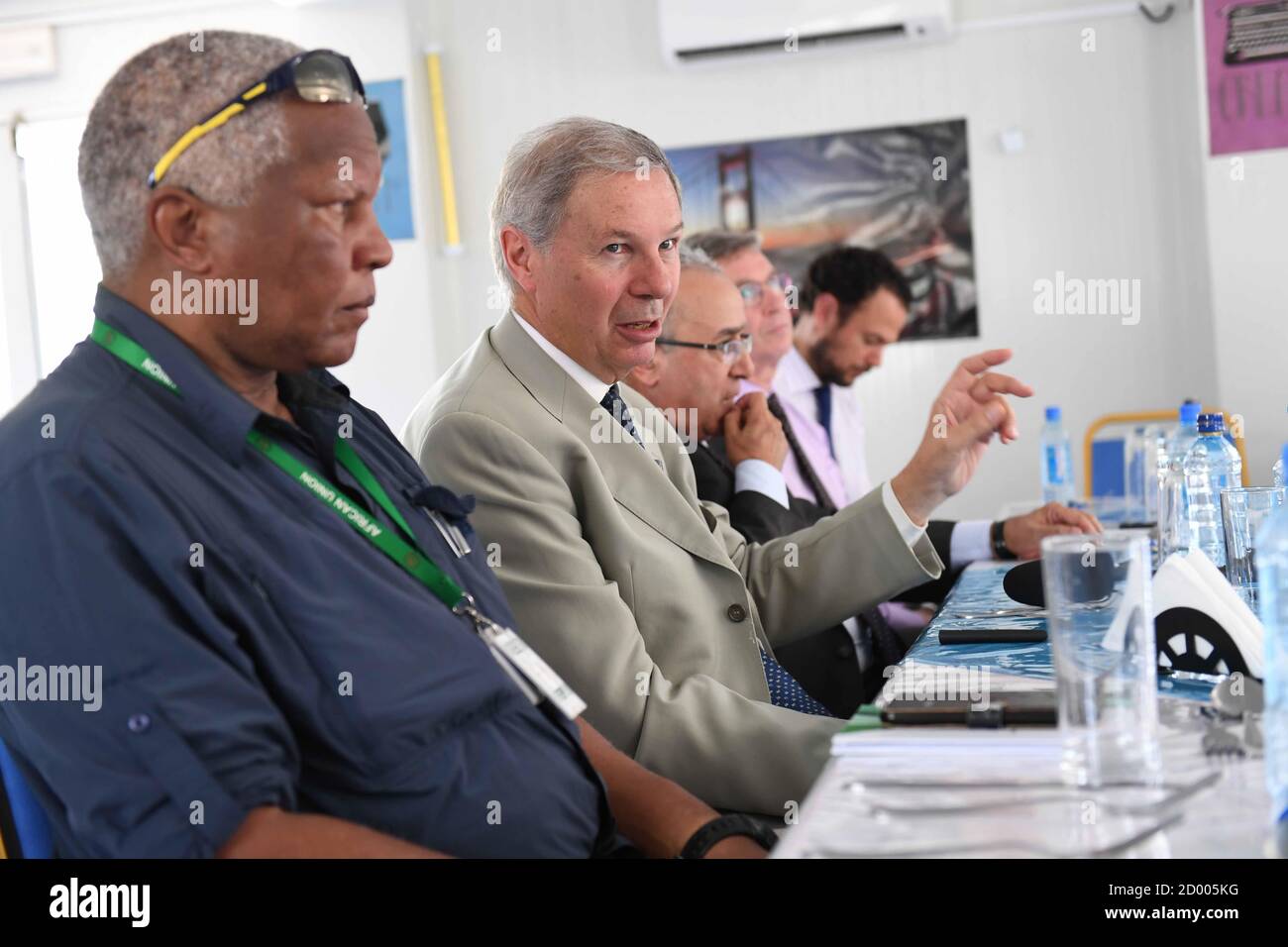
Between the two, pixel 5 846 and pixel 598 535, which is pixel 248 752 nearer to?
pixel 5 846

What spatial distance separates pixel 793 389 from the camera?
411 cm

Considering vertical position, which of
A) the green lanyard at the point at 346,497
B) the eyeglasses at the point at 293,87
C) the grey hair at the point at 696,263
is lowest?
the green lanyard at the point at 346,497

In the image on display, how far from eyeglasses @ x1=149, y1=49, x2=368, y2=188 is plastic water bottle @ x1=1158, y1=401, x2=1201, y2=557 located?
4.68 feet

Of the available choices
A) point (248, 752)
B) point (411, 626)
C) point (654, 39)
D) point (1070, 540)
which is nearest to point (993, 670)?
point (1070, 540)

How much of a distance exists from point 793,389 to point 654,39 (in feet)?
7.32

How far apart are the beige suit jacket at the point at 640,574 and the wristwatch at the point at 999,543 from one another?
738mm

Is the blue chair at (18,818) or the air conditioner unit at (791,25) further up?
the air conditioner unit at (791,25)

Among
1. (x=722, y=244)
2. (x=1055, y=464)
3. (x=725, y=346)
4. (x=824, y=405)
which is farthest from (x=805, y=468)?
(x=1055, y=464)

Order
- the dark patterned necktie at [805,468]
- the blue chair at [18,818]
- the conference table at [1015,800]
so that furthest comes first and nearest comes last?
the dark patterned necktie at [805,468]
the blue chair at [18,818]
the conference table at [1015,800]

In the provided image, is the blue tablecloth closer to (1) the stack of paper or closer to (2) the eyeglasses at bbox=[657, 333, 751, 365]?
(1) the stack of paper

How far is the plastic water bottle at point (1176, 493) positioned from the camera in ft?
6.90

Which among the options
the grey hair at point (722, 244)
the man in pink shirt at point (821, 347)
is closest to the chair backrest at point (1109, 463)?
the man in pink shirt at point (821, 347)

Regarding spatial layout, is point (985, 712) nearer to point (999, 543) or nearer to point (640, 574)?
point (640, 574)

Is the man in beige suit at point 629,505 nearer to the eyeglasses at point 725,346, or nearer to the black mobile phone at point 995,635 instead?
the black mobile phone at point 995,635
